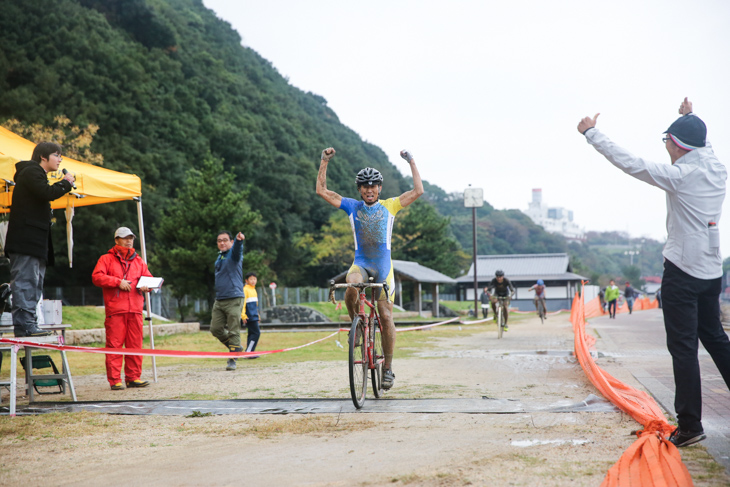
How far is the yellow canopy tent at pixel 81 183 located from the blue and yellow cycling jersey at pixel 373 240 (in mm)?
3134

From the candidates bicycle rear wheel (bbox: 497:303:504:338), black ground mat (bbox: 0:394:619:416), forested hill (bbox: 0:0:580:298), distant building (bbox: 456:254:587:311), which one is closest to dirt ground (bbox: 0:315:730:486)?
black ground mat (bbox: 0:394:619:416)

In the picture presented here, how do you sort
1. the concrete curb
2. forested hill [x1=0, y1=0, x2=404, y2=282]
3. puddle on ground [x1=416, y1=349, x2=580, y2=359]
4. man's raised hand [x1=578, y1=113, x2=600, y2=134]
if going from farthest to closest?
1. forested hill [x1=0, y1=0, x2=404, y2=282]
2. the concrete curb
3. puddle on ground [x1=416, y1=349, x2=580, y2=359]
4. man's raised hand [x1=578, y1=113, x2=600, y2=134]

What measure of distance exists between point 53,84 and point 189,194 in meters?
19.3

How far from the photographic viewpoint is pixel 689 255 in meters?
4.09

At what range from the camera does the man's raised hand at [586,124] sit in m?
4.25

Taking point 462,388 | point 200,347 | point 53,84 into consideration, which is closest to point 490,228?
point 53,84

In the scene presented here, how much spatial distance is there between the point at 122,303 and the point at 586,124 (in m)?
5.24

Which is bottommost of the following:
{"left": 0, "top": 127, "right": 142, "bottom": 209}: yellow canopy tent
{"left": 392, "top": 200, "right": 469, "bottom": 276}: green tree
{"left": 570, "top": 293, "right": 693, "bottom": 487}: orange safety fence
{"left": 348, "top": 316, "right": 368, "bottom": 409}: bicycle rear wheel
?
{"left": 570, "top": 293, "right": 693, "bottom": 487}: orange safety fence

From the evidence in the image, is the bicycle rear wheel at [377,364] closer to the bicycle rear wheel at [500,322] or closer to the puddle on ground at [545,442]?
the puddle on ground at [545,442]

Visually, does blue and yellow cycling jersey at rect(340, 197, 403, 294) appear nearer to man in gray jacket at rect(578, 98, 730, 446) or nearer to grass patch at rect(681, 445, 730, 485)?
man in gray jacket at rect(578, 98, 730, 446)

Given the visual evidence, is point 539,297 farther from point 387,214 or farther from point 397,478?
point 397,478

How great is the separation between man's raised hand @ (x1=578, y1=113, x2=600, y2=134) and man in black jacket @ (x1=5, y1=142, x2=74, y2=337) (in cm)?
448

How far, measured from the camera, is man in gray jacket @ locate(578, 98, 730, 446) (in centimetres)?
404

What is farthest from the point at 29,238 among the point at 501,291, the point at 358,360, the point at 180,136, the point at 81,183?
the point at 180,136
